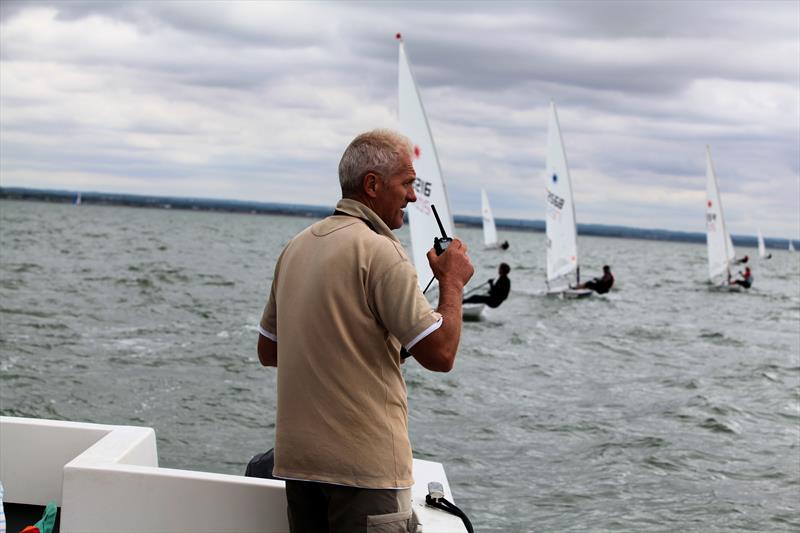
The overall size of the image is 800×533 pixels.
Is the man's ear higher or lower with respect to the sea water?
higher

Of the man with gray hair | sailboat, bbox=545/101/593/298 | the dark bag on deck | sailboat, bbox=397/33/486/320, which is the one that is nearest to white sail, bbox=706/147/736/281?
sailboat, bbox=545/101/593/298

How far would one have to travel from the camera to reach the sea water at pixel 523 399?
909 centimetres

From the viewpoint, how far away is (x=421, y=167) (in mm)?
15781

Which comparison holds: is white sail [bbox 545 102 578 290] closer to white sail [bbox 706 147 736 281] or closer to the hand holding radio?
white sail [bbox 706 147 736 281]

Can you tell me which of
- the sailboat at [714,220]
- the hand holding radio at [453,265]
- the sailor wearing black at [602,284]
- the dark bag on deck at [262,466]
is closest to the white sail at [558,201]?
the sailor wearing black at [602,284]

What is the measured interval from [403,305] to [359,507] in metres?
0.53

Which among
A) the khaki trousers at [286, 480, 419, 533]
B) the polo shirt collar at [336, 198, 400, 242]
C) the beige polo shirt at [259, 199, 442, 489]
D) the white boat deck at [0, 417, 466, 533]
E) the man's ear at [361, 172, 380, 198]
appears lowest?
the white boat deck at [0, 417, 466, 533]

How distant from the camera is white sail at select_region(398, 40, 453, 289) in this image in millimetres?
15531

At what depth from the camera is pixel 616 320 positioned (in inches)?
1057

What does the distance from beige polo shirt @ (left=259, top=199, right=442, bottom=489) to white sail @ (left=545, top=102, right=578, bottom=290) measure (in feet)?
89.2

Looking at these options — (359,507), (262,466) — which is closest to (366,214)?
(359,507)

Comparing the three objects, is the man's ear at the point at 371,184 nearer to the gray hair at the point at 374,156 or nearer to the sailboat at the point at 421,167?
the gray hair at the point at 374,156

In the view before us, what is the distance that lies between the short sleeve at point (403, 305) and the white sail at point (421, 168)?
13.1m

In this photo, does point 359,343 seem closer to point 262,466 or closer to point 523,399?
point 262,466
